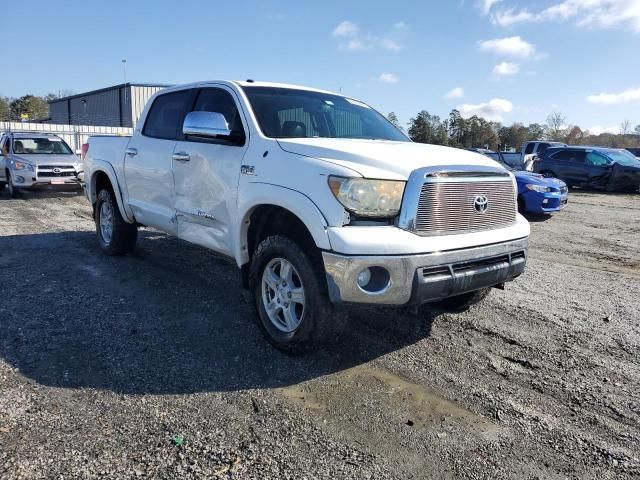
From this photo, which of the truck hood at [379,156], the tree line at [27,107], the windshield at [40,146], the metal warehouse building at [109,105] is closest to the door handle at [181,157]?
the truck hood at [379,156]

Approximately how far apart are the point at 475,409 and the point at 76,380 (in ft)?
8.34

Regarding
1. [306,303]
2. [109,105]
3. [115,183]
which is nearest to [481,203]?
[306,303]

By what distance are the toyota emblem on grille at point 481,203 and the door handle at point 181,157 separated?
8.50 feet

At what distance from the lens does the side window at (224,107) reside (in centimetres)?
416

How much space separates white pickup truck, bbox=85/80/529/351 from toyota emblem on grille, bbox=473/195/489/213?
0.01m

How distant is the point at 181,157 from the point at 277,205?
165 centimetres

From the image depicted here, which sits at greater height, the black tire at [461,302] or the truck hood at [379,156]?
the truck hood at [379,156]

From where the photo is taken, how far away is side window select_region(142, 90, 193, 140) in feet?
17.0

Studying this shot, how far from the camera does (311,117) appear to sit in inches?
177

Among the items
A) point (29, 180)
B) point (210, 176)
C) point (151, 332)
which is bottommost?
point (151, 332)

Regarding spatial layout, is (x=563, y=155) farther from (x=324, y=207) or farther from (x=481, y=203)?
(x=324, y=207)

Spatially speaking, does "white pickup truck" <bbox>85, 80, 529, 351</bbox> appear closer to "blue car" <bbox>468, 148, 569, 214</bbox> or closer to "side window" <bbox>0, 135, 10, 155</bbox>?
"blue car" <bbox>468, 148, 569, 214</bbox>

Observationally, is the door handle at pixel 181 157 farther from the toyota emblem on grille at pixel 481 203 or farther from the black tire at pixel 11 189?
the black tire at pixel 11 189

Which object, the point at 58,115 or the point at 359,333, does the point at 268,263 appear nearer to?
the point at 359,333
